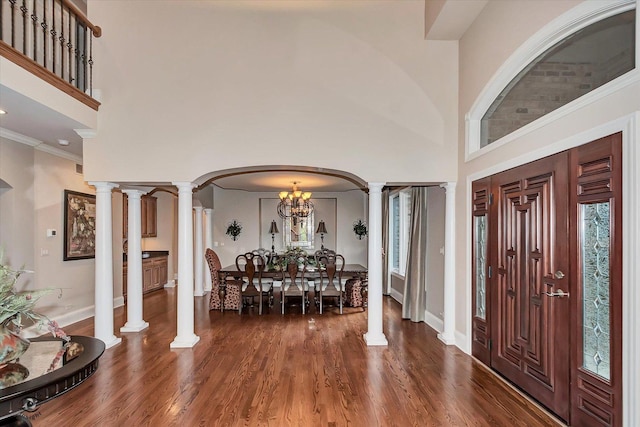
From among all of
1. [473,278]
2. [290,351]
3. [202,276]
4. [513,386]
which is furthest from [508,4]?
[202,276]

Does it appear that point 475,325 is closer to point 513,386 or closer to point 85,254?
point 513,386

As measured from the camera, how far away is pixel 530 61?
11.3 ft

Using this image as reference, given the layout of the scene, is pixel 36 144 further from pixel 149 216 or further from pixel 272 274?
pixel 149 216

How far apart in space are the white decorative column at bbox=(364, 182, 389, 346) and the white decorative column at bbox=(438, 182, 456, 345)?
84 centimetres

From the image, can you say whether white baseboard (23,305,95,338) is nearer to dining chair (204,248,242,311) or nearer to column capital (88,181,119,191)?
dining chair (204,248,242,311)

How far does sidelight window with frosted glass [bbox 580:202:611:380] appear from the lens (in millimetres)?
2420

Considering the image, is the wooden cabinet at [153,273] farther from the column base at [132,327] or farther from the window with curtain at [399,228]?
the window with curtain at [399,228]

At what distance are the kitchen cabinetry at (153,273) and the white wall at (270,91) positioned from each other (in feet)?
13.8

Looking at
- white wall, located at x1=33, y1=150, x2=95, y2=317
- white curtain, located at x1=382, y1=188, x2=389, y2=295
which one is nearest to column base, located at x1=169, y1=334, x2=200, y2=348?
white wall, located at x1=33, y1=150, x2=95, y2=317

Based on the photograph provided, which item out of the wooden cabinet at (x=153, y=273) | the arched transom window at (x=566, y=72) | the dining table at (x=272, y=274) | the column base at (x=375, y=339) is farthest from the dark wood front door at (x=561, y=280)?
the wooden cabinet at (x=153, y=273)

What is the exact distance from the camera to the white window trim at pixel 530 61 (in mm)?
2395

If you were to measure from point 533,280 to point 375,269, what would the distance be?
205 cm

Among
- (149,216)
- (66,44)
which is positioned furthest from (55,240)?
(149,216)

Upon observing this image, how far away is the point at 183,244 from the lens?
482cm
